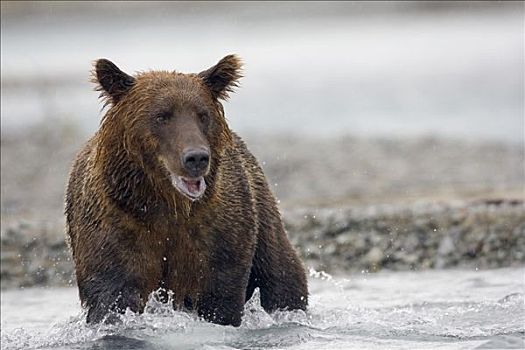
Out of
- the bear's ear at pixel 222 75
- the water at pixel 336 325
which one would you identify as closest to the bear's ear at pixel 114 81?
the bear's ear at pixel 222 75

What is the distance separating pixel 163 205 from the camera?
25.3 ft

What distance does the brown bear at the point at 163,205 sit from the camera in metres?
7.61

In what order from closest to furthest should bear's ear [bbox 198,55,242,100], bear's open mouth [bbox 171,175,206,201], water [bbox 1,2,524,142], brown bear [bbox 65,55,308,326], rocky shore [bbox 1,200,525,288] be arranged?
bear's open mouth [bbox 171,175,206,201] < brown bear [bbox 65,55,308,326] < bear's ear [bbox 198,55,242,100] < rocky shore [bbox 1,200,525,288] < water [bbox 1,2,524,142]

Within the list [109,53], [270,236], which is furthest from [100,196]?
[109,53]

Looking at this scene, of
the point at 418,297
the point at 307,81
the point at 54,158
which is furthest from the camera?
the point at 307,81

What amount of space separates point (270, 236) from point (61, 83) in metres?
21.9

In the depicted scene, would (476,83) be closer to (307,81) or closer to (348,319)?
(307,81)

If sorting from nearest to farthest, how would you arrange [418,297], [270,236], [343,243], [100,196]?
1. [100,196]
2. [270,236]
3. [418,297]
4. [343,243]

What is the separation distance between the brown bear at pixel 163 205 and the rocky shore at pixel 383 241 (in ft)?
12.6

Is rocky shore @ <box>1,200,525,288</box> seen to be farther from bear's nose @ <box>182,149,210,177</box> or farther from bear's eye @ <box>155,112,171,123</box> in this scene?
bear's nose @ <box>182,149,210,177</box>

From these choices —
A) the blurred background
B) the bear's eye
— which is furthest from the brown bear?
the blurred background

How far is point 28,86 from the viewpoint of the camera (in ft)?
98.3

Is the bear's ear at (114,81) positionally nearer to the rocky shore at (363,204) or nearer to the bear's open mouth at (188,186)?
the bear's open mouth at (188,186)

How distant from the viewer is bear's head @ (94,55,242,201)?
7.41 metres
